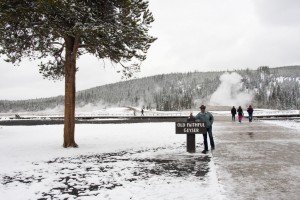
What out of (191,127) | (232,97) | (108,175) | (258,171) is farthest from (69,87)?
(232,97)

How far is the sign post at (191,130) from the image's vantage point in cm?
1255

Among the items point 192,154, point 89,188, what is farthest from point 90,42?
point 89,188

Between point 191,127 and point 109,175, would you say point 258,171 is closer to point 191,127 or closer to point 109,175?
point 109,175

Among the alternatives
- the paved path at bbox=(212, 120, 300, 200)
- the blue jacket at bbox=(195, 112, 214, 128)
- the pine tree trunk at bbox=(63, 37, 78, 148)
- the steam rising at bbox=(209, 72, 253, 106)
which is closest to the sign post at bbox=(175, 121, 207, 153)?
the blue jacket at bbox=(195, 112, 214, 128)

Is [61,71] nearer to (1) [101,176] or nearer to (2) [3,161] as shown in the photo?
(2) [3,161]

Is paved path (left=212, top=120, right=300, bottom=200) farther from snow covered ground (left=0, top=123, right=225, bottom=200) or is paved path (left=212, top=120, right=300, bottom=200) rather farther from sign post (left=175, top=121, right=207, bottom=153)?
sign post (left=175, top=121, right=207, bottom=153)

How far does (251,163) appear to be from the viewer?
32.5ft

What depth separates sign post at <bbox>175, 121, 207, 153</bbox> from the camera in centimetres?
1255

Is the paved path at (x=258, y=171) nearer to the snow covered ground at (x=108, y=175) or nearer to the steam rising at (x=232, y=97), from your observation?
the snow covered ground at (x=108, y=175)

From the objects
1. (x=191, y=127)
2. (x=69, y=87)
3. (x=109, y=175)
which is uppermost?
(x=69, y=87)

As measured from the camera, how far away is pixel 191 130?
12.6m

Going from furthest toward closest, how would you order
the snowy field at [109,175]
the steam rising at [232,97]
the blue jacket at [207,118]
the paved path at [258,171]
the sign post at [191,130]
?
the steam rising at [232,97] → the blue jacket at [207,118] → the sign post at [191,130] → the snowy field at [109,175] → the paved path at [258,171]

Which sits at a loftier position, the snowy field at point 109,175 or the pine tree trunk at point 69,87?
the pine tree trunk at point 69,87

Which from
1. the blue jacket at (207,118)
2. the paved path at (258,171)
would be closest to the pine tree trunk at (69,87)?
the blue jacket at (207,118)
